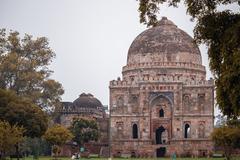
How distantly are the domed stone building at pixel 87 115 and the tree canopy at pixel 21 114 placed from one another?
1822 cm

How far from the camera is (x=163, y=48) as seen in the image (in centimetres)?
6781

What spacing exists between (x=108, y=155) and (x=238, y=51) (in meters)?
43.2

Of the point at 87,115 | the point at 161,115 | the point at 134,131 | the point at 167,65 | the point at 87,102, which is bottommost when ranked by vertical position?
the point at 134,131

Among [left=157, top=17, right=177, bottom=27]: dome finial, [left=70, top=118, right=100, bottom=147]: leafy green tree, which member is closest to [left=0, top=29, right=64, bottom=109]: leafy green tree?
[left=70, top=118, right=100, bottom=147]: leafy green tree

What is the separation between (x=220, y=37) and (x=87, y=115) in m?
50.8

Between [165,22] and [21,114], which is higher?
[165,22]

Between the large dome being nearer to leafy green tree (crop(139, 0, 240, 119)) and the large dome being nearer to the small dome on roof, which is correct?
the small dome on roof

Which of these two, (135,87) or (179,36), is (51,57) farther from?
(179,36)

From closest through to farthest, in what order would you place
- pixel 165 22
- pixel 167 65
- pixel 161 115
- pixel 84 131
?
pixel 84 131 < pixel 161 115 < pixel 167 65 < pixel 165 22

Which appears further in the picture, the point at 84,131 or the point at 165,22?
the point at 165,22

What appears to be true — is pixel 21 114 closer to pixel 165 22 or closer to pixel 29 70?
pixel 29 70

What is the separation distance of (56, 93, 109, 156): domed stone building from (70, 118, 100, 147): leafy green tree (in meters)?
2.48

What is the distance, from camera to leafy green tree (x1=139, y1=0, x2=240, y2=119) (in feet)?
68.7

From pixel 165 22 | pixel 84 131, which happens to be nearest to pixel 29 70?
pixel 84 131
